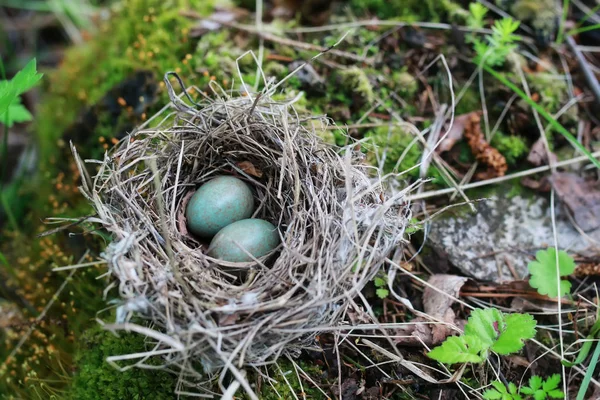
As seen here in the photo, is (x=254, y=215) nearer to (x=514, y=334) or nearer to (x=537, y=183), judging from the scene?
(x=514, y=334)

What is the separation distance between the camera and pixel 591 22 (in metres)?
3.21

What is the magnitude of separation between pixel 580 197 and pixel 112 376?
243cm

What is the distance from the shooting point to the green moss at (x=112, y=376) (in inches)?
78.5

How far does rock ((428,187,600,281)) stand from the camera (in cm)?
243

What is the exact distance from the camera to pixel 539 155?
2.70 m

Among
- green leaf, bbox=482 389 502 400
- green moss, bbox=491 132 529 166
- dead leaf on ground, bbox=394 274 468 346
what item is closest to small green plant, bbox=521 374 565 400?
green leaf, bbox=482 389 502 400

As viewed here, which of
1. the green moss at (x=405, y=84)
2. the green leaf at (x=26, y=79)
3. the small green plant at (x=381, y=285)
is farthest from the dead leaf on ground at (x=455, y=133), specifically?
the green leaf at (x=26, y=79)

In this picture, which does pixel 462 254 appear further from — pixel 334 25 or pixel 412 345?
pixel 334 25

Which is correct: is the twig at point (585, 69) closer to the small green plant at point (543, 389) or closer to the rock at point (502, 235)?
the rock at point (502, 235)

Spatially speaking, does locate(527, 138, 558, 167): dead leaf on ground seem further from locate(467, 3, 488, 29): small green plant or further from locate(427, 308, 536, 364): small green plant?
locate(427, 308, 536, 364): small green plant

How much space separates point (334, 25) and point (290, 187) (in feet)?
4.79

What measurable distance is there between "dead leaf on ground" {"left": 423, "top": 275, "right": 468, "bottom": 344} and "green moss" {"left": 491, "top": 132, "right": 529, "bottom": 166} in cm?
81

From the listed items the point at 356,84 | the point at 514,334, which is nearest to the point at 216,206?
the point at 356,84

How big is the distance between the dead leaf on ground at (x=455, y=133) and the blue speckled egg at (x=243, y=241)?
1135 millimetres
